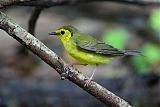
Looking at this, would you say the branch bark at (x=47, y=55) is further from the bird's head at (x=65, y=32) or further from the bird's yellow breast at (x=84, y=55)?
the bird's head at (x=65, y=32)

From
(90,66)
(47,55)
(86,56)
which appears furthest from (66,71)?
(90,66)

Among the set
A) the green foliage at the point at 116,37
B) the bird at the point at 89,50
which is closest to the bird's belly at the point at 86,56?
the bird at the point at 89,50

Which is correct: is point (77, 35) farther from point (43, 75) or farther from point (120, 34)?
point (120, 34)

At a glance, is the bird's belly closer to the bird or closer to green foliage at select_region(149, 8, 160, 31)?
the bird

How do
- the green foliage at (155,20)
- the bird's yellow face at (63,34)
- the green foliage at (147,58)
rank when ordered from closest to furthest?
1. the bird's yellow face at (63,34)
2. the green foliage at (147,58)
3. the green foliage at (155,20)

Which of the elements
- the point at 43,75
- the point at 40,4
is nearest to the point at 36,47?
the point at 40,4

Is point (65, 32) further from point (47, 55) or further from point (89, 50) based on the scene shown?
point (47, 55)
